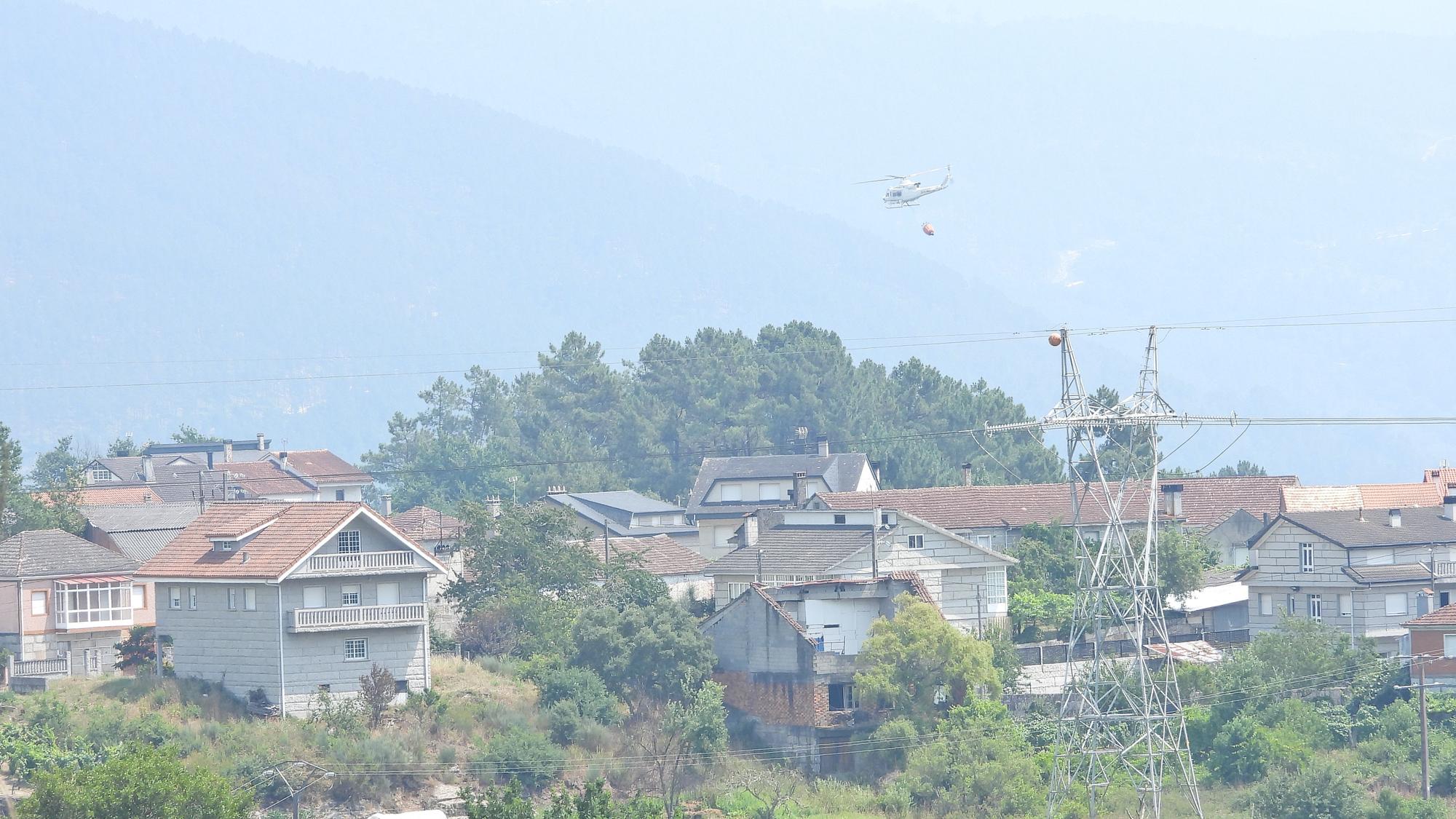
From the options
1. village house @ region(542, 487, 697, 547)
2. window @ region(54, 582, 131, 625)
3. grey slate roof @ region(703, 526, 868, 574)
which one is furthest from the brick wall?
village house @ region(542, 487, 697, 547)

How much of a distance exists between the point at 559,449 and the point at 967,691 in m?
84.5

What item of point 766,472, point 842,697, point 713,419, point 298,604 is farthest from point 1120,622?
point 713,419

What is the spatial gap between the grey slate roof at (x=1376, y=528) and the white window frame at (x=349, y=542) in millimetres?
35229

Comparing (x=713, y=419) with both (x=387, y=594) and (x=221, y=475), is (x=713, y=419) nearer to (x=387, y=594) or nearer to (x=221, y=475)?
(x=221, y=475)

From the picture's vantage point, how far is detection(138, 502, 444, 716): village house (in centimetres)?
6181

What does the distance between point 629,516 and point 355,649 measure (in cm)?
5057

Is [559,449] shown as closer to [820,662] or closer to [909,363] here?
[909,363]

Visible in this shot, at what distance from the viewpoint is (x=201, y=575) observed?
207 feet

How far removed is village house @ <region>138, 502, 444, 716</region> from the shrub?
5.01 m

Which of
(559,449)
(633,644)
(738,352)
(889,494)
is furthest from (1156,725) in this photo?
(738,352)

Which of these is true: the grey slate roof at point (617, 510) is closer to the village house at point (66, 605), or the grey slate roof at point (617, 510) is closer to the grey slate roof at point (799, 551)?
the grey slate roof at point (799, 551)

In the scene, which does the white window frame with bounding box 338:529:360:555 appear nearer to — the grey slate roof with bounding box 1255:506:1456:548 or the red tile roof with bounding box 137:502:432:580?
the red tile roof with bounding box 137:502:432:580

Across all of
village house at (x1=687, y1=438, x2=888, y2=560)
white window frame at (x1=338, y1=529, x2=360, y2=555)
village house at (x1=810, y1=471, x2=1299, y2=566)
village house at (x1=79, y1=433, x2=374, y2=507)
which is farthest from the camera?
village house at (x1=79, y1=433, x2=374, y2=507)

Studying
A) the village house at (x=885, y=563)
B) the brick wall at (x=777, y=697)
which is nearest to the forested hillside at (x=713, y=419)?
the village house at (x=885, y=563)
